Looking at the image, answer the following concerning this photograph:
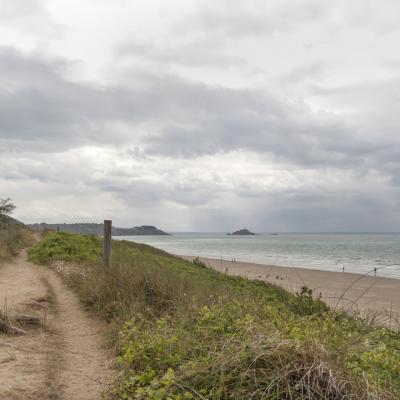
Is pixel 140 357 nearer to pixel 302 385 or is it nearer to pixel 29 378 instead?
pixel 29 378

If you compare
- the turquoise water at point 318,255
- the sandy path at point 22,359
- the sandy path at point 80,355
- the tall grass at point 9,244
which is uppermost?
the tall grass at point 9,244

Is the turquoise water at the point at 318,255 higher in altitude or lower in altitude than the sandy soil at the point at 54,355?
lower

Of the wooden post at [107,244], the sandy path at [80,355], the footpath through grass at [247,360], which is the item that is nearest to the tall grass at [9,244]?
the wooden post at [107,244]

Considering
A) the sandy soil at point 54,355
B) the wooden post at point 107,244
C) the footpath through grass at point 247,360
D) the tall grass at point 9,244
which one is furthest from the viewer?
the tall grass at point 9,244

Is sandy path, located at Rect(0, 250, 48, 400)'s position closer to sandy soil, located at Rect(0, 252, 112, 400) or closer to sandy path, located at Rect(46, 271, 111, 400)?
sandy soil, located at Rect(0, 252, 112, 400)

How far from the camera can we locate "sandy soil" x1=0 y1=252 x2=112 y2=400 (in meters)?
4.57

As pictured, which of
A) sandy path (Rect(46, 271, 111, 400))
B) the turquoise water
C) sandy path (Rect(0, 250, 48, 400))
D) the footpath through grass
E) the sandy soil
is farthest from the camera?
the turquoise water

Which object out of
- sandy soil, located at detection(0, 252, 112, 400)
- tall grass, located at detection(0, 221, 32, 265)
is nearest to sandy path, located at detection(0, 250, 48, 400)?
sandy soil, located at detection(0, 252, 112, 400)

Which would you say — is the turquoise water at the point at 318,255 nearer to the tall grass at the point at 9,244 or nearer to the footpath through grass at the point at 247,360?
the footpath through grass at the point at 247,360

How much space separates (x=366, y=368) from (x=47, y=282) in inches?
378

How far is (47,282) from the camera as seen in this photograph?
472 inches

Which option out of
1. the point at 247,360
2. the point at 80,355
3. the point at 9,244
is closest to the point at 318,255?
the point at 9,244

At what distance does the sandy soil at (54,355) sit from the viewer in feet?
15.0

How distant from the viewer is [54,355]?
223 inches
